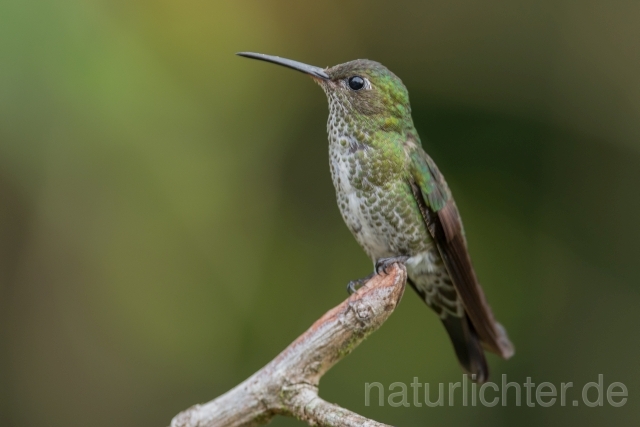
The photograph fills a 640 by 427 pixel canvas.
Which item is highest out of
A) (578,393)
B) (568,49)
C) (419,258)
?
(568,49)

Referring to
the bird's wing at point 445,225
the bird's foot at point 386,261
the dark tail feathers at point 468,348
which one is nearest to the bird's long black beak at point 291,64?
the bird's wing at point 445,225

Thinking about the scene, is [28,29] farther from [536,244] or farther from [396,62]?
[536,244]

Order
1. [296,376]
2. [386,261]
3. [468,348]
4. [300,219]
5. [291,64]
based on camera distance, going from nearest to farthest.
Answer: [296,376], [291,64], [386,261], [468,348], [300,219]

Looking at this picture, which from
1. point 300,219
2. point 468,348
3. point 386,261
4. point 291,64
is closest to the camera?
point 291,64

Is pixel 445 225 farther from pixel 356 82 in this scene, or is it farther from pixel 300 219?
pixel 300 219

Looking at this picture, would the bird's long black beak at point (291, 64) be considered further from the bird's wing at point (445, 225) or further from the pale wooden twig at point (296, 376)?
the pale wooden twig at point (296, 376)

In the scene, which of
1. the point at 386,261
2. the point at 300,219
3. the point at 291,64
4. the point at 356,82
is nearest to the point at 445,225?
the point at 386,261

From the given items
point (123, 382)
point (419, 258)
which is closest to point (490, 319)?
point (419, 258)
